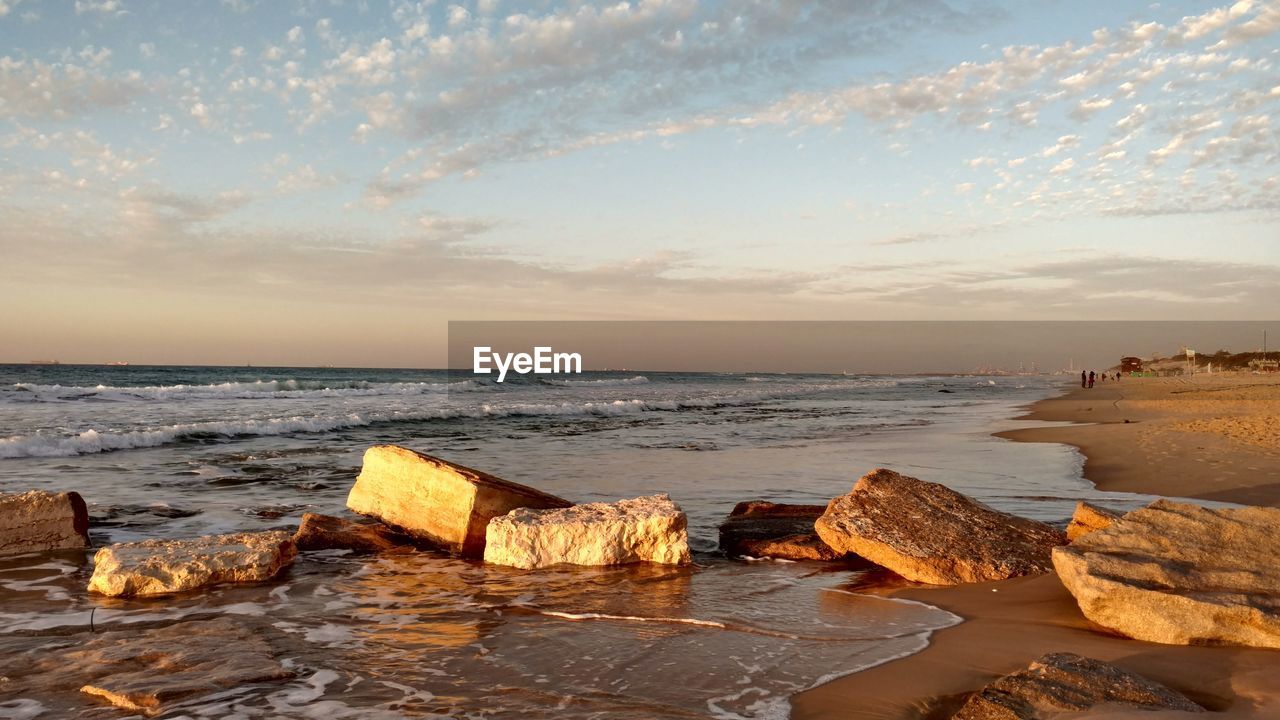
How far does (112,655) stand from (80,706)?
766mm

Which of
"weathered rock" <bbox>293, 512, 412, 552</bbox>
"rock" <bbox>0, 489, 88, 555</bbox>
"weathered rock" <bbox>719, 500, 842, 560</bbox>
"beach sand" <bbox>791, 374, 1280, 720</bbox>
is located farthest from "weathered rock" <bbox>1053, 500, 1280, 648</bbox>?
"rock" <bbox>0, 489, 88, 555</bbox>

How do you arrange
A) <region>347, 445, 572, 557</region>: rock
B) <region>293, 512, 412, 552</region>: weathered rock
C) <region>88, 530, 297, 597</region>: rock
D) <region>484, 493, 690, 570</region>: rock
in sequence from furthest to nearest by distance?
<region>293, 512, 412, 552</region>: weathered rock < <region>347, 445, 572, 557</region>: rock < <region>484, 493, 690, 570</region>: rock < <region>88, 530, 297, 597</region>: rock

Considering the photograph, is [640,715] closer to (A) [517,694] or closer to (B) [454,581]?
(A) [517,694]

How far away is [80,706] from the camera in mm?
3529

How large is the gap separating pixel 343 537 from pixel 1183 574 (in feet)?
20.4

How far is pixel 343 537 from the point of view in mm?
7320

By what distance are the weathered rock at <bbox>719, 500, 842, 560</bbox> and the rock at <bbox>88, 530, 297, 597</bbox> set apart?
364cm

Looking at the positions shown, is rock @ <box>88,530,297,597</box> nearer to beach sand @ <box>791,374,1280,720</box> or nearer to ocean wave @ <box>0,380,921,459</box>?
beach sand @ <box>791,374,1280,720</box>

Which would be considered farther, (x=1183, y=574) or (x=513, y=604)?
(x=513, y=604)

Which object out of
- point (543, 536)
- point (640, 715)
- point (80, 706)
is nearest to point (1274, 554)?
point (640, 715)

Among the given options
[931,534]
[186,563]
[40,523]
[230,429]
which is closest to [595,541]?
[931,534]

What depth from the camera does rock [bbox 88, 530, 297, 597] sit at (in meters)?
5.56

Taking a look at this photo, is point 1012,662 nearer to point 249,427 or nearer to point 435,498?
point 435,498

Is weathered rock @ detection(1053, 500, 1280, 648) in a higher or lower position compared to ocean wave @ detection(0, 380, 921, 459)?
higher
